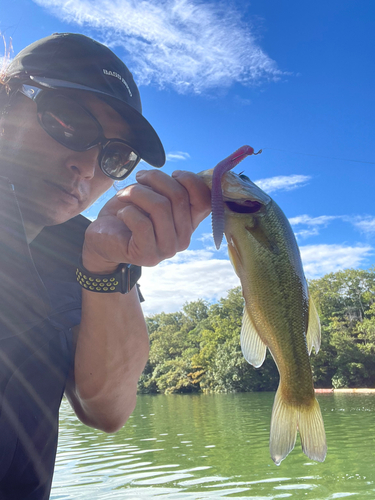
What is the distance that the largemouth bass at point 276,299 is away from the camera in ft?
5.22

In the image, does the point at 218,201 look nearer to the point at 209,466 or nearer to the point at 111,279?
the point at 111,279

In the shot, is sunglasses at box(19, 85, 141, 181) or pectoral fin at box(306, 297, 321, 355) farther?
sunglasses at box(19, 85, 141, 181)

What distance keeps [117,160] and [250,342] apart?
121cm

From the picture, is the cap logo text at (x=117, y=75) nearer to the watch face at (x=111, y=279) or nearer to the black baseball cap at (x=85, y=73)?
the black baseball cap at (x=85, y=73)

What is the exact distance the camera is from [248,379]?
4672 cm

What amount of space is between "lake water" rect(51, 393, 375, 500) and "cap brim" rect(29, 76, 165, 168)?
9245 mm

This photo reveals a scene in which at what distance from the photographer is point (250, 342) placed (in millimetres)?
1720

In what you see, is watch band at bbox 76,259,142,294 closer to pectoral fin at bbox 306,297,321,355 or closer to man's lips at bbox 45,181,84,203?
man's lips at bbox 45,181,84,203

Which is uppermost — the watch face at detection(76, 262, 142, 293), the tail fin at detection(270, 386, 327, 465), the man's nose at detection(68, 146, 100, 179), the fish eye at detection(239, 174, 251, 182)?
the man's nose at detection(68, 146, 100, 179)

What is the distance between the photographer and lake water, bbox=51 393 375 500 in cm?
931

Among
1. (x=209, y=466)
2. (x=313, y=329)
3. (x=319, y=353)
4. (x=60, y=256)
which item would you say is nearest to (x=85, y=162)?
(x=60, y=256)

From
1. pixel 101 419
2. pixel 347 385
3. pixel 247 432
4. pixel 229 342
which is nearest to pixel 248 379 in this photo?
pixel 229 342

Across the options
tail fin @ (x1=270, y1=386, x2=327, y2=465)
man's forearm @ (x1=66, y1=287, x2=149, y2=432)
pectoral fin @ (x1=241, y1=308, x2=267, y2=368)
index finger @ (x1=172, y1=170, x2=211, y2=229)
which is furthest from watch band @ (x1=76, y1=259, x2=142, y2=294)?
tail fin @ (x1=270, y1=386, x2=327, y2=465)

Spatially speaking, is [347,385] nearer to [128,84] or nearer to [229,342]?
[229,342]
